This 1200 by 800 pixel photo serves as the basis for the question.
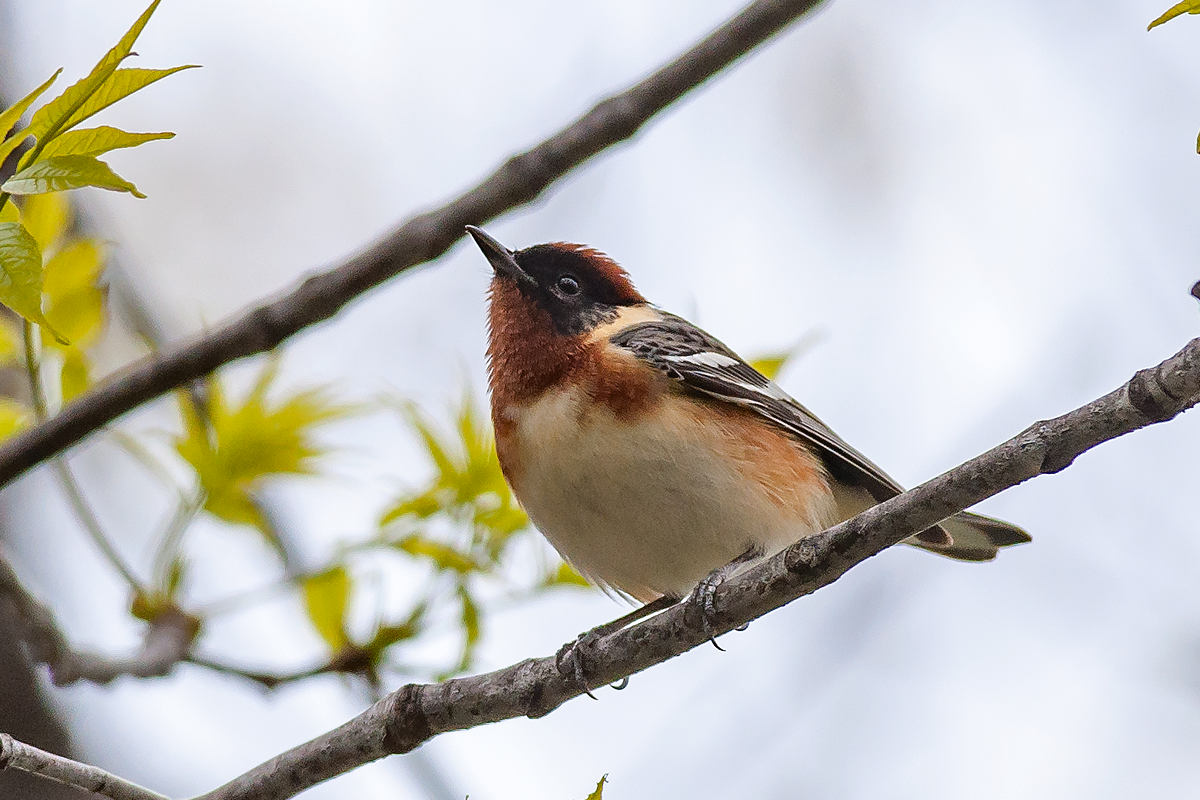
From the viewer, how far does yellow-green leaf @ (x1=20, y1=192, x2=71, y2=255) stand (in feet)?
11.5

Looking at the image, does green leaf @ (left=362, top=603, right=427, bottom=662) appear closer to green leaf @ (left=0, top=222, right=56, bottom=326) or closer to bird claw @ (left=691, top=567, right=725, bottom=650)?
bird claw @ (left=691, top=567, right=725, bottom=650)

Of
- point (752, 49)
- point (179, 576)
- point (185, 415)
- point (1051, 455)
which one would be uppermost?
point (752, 49)

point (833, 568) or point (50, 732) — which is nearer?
point (833, 568)

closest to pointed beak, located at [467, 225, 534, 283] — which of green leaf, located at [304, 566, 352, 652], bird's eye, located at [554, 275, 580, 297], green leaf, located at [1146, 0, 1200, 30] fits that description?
bird's eye, located at [554, 275, 580, 297]

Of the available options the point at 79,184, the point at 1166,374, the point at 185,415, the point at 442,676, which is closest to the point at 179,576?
the point at 185,415

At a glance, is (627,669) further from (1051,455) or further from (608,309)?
(608,309)

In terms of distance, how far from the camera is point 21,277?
210 centimetres

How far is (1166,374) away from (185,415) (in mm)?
3157

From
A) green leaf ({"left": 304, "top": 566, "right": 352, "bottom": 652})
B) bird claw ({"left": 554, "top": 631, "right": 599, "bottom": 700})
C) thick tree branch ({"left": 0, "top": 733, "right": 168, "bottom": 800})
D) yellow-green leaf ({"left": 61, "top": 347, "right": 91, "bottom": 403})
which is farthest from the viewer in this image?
green leaf ({"left": 304, "top": 566, "right": 352, "bottom": 652})

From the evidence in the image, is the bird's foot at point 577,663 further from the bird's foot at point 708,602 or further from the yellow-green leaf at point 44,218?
the yellow-green leaf at point 44,218

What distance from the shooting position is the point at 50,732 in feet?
14.4

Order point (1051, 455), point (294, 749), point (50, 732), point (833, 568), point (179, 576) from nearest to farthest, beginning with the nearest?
point (1051, 455), point (833, 568), point (294, 749), point (179, 576), point (50, 732)

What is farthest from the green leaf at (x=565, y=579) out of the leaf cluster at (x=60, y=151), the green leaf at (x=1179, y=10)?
the green leaf at (x=1179, y=10)

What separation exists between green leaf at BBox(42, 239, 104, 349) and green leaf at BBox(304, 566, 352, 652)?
114cm
